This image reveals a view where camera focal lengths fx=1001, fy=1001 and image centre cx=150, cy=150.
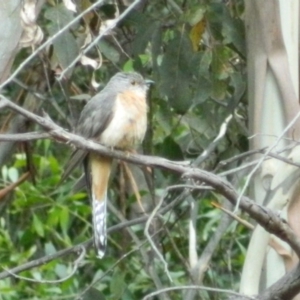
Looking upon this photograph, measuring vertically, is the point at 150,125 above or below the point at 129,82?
below

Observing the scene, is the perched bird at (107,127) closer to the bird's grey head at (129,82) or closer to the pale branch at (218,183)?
the bird's grey head at (129,82)

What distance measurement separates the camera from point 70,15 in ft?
12.8

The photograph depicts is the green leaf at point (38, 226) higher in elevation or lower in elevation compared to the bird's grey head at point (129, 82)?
lower

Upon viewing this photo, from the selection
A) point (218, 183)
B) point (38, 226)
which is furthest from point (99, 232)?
point (218, 183)

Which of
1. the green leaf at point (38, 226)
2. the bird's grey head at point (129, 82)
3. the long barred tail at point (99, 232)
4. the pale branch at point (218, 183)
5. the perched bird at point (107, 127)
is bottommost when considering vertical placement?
the green leaf at point (38, 226)

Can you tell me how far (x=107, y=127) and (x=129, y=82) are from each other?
0.34 m

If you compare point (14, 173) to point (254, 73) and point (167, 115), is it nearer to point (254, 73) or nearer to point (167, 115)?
point (167, 115)

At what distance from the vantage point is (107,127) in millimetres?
4062

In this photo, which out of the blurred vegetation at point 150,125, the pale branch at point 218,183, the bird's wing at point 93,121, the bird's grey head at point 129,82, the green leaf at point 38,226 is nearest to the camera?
the pale branch at point 218,183

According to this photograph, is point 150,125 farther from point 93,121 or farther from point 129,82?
point 93,121

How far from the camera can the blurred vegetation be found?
4.15 metres

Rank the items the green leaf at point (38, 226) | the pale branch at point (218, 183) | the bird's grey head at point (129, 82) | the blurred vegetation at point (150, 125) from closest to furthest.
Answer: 1. the pale branch at point (218, 183)
2. the blurred vegetation at point (150, 125)
3. the bird's grey head at point (129, 82)
4. the green leaf at point (38, 226)

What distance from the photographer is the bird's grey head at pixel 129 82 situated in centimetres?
432

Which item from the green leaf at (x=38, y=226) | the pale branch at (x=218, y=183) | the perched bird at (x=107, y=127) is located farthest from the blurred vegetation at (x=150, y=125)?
the pale branch at (x=218, y=183)
